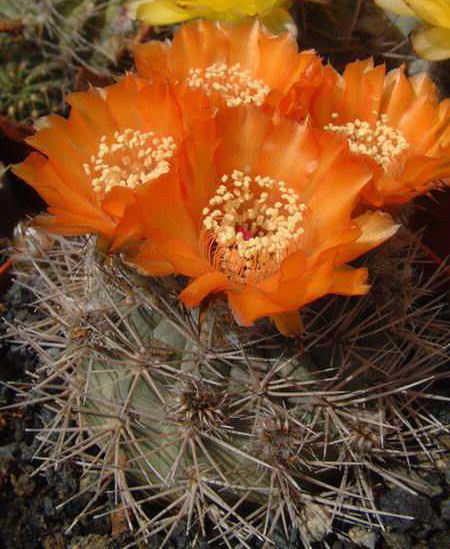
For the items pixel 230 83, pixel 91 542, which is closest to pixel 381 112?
pixel 230 83

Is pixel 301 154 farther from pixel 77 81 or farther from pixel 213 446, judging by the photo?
pixel 77 81

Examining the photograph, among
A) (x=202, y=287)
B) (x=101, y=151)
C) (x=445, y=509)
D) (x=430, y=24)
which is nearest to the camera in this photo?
(x=202, y=287)

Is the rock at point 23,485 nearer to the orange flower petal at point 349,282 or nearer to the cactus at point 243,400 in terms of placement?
the cactus at point 243,400

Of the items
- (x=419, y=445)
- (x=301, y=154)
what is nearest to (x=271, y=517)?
(x=419, y=445)

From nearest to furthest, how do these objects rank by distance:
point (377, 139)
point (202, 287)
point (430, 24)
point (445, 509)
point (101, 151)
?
point (202, 287)
point (101, 151)
point (377, 139)
point (445, 509)
point (430, 24)

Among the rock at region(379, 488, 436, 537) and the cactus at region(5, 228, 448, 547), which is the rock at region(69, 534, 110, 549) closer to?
the cactus at region(5, 228, 448, 547)

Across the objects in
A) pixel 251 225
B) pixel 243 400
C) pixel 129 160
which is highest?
pixel 129 160

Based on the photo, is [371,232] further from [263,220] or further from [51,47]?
[51,47]
